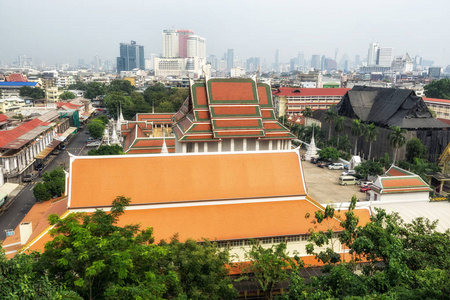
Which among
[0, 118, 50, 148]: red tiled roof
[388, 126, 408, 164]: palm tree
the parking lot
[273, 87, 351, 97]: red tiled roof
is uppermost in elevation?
[273, 87, 351, 97]: red tiled roof

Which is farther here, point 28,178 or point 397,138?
point 397,138

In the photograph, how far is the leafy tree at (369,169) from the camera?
37531 millimetres

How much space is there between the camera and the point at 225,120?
104 ft

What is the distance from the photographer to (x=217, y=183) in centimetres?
1962

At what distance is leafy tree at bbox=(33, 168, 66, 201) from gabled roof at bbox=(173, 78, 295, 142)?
428 inches

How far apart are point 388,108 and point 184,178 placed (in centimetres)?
3814

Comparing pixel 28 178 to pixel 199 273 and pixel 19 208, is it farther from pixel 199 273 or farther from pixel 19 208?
pixel 199 273

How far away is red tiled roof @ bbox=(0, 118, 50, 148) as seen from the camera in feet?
125

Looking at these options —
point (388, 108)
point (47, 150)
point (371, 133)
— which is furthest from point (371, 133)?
point (47, 150)

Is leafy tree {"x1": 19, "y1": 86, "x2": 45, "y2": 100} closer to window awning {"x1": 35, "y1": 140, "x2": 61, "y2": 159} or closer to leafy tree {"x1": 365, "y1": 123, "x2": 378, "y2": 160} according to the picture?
window awning {"x1": 35, "y1": 140, "x2": 61, "y2": 159}

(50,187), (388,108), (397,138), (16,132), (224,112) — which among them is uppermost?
(224,112)

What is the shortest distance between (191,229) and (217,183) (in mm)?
3348

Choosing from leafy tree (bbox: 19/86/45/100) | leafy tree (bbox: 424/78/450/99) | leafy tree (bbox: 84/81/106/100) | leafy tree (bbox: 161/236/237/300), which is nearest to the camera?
leafy tree (bbox: 161/236/237/300)

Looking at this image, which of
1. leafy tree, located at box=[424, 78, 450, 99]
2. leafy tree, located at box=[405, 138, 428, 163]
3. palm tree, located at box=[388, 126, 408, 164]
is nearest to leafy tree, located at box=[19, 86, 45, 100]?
palm tree, located at box=[388, 126, 408, 164]
